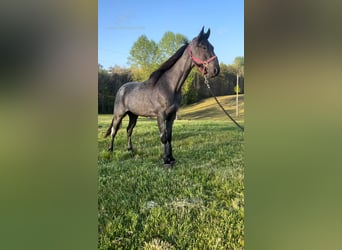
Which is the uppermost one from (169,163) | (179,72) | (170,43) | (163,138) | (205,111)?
(170,43)

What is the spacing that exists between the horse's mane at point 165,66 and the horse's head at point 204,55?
0.21ft

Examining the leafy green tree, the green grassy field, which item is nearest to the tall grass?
the green grassy field

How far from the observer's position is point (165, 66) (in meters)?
1.89

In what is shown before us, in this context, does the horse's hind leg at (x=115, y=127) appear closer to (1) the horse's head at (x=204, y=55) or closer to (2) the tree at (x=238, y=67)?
(1) the horse's head at (x=204, y=55)

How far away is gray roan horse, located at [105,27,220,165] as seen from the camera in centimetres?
189

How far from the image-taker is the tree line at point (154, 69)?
181cm

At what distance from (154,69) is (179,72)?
163mm

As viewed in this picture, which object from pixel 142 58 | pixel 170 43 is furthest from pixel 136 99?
pixel 170 43

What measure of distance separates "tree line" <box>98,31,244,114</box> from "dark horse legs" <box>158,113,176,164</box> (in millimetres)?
149

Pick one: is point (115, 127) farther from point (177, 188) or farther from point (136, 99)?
point (177, 188)
